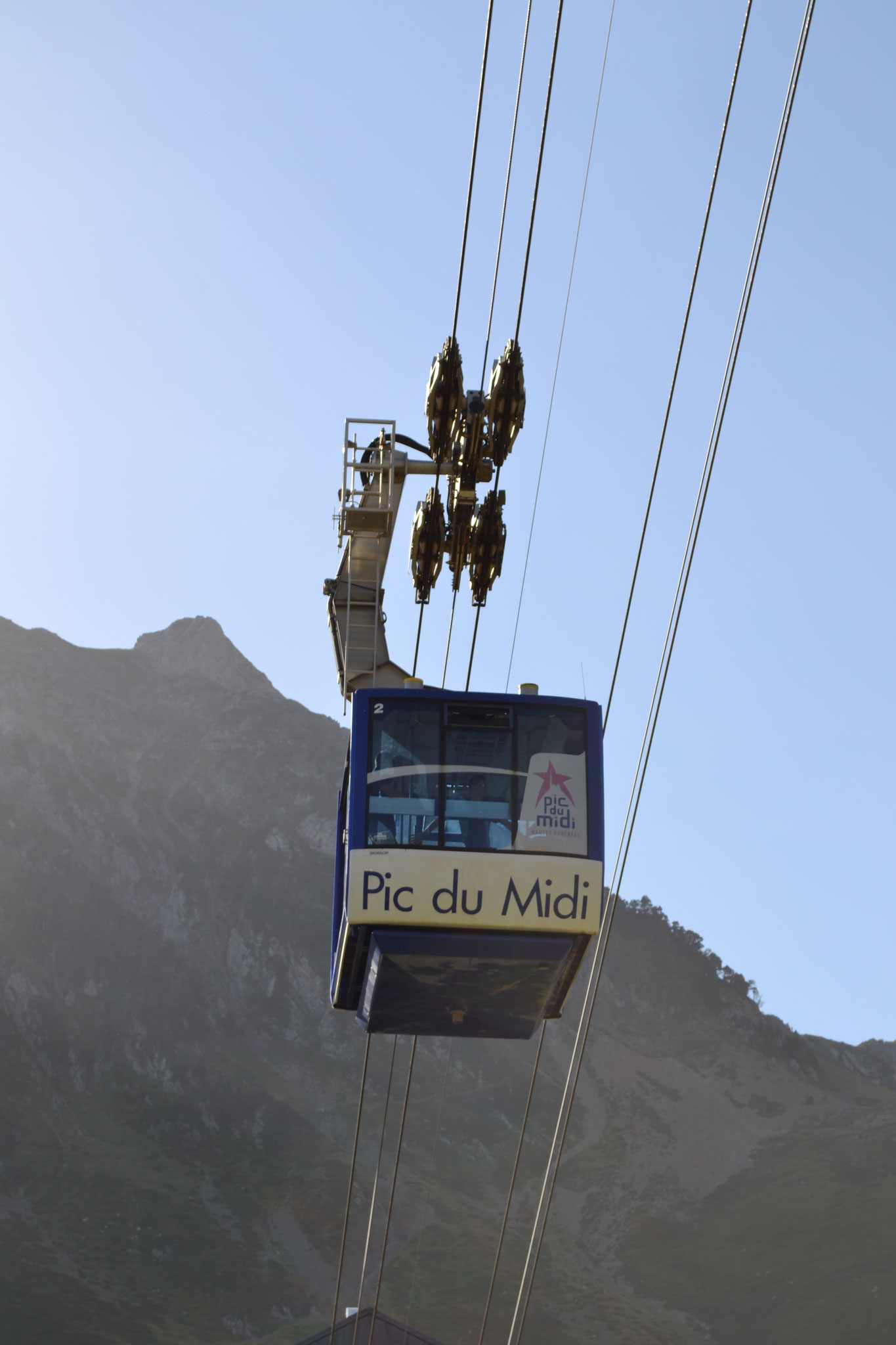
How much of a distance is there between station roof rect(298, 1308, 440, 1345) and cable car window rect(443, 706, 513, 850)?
18.2m

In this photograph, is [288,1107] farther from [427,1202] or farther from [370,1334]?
[370,1334]

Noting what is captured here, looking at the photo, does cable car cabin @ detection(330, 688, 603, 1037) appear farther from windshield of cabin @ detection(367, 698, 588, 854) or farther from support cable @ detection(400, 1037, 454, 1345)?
support cable @ detection(400, 1037, 454, 1345)

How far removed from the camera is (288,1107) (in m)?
104

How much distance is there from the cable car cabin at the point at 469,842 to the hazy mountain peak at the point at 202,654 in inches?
5928

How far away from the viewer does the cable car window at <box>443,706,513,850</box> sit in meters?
14.2

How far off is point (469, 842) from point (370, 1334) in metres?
20.3

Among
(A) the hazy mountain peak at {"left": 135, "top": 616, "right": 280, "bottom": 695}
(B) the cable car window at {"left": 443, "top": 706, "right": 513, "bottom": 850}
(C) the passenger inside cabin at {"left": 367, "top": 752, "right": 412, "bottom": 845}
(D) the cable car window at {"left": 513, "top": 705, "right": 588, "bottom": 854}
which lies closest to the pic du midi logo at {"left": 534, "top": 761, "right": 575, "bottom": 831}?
(D) the cable car window at {"left": 513, "top": 705, "right": 588, "bottom": 854}

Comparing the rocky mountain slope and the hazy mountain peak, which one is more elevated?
the hazy mountain peak

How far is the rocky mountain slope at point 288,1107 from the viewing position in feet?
267

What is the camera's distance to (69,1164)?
91.6 metres

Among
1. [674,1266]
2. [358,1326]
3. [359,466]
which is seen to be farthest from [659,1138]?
[359,466]

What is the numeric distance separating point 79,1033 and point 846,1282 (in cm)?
5745

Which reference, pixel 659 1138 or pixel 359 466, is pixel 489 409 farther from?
pixel 659 1138

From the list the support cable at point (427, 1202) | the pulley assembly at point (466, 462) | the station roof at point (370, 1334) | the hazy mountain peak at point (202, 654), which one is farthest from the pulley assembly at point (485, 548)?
the hazy mountain peak at point (202, 654)
